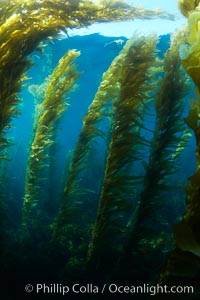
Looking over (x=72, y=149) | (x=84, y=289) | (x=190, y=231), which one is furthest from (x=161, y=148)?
(x=72, y=149)

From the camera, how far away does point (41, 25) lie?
3.75 meters

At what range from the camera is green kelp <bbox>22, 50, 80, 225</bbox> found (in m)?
5.30

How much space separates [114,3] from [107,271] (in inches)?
156

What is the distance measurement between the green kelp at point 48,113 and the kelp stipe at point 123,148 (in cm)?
139

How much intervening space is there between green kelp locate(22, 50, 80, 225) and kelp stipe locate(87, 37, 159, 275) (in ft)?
4.56

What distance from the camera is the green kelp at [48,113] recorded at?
5297 millimetres

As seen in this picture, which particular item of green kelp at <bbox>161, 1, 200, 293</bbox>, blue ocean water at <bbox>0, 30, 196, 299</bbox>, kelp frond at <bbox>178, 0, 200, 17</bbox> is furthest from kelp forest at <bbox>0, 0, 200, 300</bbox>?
green kelp at <bbox>161, 1, 200, 293</bbox>

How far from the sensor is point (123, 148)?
161 inches

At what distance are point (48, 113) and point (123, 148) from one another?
1920mm

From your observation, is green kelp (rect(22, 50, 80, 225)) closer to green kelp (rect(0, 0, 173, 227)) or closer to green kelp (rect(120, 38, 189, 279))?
green kelp (rect(0, 0, 173, 227))

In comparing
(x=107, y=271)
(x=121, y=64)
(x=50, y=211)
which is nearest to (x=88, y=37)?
(x=50, y=211)

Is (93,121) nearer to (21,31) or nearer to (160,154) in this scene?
(160,154)

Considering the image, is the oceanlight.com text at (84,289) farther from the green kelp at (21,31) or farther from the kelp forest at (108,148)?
the green kelp at (21,31)

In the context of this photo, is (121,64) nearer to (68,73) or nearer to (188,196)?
(68,73)
